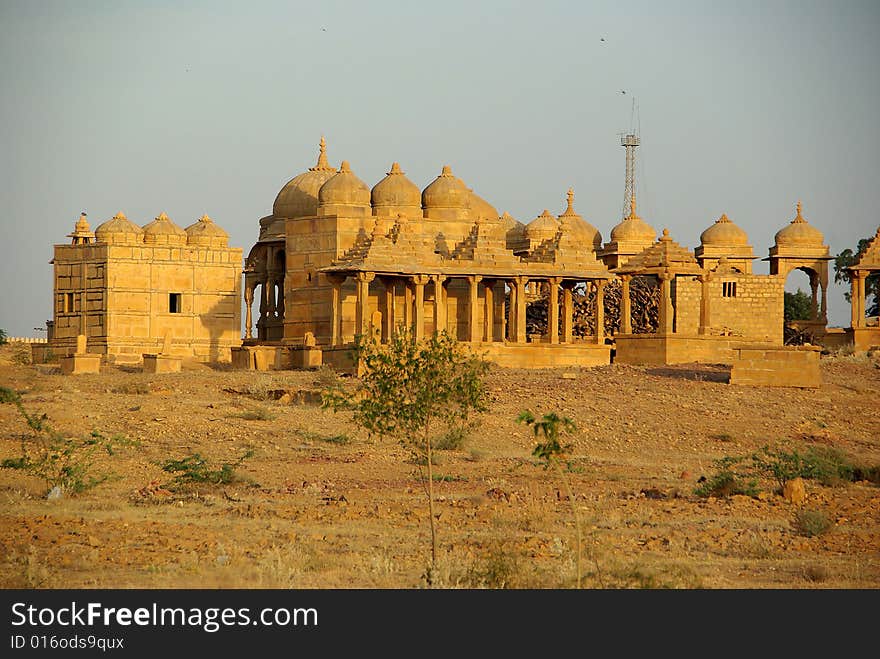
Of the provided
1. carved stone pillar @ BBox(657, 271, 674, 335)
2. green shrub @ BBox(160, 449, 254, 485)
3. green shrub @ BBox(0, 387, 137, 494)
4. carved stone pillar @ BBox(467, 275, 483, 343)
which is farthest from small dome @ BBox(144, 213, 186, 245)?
green shrub @ BBox(160, 449, 254, 485)

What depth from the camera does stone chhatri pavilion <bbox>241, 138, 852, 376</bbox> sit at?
43344 millimetres

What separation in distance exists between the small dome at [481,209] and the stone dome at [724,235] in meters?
15.5

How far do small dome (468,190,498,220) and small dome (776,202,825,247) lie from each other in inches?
679

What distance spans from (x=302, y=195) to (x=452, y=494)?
996 inches

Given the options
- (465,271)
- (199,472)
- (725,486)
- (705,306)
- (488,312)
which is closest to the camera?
(725,486)

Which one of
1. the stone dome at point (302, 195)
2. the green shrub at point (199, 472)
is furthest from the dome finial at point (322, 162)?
the green shrub at point (199, 472)

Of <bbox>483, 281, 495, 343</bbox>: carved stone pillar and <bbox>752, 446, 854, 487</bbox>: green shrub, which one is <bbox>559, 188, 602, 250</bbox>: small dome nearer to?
<bbox>483, 281, 495, 343</bbox>: carved stone pillar

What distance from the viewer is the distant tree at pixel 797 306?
7631 centimetres

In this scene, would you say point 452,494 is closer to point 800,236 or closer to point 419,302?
point 419,302

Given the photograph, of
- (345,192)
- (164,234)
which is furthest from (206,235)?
(345,192)

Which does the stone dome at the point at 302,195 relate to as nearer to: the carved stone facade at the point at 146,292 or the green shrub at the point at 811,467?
the carved stone facade at the point at 146,292

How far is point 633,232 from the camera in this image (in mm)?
59250
